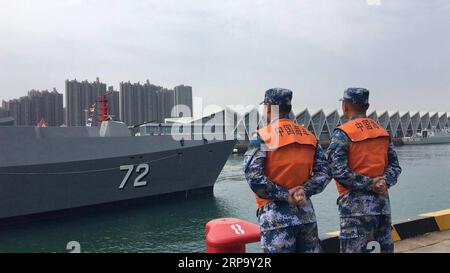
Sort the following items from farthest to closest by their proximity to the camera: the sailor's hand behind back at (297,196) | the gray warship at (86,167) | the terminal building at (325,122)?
the terminal building at (325,122) < the gray warship at (86,167) < the sailor's hand behind back at (297,196)

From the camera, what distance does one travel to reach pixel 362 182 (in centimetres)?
242

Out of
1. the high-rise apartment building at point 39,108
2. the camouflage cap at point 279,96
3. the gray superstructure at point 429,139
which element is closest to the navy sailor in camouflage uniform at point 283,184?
the camouflage cap at point 279,96

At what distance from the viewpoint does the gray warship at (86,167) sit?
10.5 meters

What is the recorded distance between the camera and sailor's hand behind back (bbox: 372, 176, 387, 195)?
242 centimetres

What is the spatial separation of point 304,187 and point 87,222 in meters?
10.6

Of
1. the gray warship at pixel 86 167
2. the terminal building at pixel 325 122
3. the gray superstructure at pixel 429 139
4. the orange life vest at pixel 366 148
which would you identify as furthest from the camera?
the gray superstructure at pixel 429 139

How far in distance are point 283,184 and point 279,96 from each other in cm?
53

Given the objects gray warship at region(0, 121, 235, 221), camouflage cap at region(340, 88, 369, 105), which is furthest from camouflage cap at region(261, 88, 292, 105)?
gray warship at region(0, 121, 235, 221)

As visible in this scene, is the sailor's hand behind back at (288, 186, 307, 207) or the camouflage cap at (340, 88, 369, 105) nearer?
the sailor's hand behind back at (288, 186, 307, 207)

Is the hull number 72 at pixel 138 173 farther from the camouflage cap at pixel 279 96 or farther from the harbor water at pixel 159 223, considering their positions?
the camouflage cap at pixel 279 96

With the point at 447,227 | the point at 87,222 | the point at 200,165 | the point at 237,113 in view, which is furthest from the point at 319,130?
the point at 447,227

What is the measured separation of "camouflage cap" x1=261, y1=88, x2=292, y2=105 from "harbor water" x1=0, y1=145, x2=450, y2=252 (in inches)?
244

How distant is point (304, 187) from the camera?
84.7 inches

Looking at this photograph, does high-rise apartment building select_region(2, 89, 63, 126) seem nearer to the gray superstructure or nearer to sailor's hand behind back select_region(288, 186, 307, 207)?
sailor's hand behind back select_region(288, 186, 307, 207)
